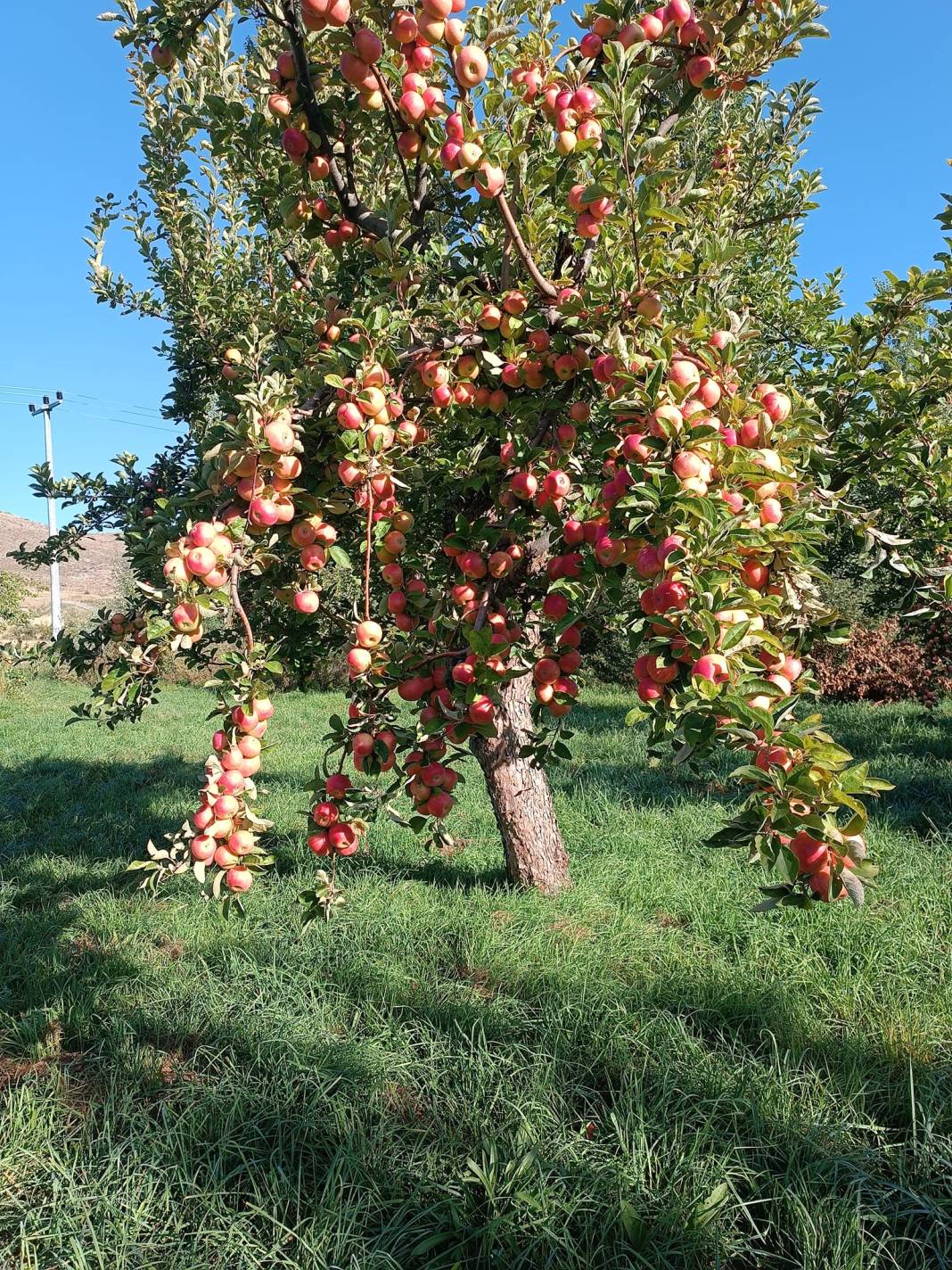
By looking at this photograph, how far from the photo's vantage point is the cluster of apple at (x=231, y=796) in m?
1.49

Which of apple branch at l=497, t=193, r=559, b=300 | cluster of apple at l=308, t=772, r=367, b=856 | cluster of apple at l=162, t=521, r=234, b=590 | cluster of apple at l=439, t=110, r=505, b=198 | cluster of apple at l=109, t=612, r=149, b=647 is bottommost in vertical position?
cluster of apple at l=308, t=772, r=367, b=856

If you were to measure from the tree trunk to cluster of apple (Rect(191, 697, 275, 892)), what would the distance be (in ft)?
7.59

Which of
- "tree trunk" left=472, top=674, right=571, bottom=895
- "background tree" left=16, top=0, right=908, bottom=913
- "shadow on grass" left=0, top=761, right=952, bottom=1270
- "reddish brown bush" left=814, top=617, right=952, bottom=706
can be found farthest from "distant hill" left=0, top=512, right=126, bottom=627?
"background tree" left=16, top=0, right=908, bottom=913

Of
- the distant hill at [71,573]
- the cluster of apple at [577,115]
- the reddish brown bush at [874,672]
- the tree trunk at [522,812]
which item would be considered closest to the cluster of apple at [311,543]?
the cluster of apple at [577,115]

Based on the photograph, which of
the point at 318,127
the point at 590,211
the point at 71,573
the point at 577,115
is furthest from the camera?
the point at 71,573

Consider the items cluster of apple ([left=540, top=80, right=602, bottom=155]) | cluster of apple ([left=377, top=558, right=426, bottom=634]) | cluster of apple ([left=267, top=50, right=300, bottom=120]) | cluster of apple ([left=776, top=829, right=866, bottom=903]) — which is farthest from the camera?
cluster of apple ([left=267, top=50, right=300, bottom=120])

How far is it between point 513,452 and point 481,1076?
6.13 ft

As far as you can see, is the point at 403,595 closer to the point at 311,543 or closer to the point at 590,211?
the point at 311,543

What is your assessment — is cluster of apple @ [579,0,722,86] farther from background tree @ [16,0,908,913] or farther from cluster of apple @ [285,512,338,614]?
cluster of apple @ [285,512,338,614]

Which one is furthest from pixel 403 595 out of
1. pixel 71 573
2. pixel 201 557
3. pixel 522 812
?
pixel 71 573

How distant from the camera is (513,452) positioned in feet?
5.59

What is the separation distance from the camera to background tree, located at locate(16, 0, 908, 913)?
1164mm

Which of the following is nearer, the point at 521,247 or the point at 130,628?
the point at 521,247

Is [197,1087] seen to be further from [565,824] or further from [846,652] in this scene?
[846,652]
